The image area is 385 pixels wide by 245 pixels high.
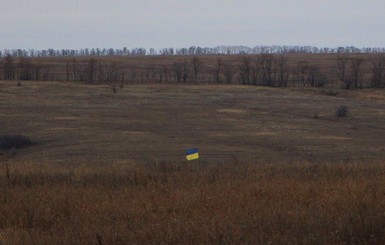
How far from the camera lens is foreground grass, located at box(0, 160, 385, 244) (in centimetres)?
707

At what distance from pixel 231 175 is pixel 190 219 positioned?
346 cm

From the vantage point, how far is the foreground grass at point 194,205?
707 cm

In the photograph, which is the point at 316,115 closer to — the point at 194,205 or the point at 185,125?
the point at 185,125

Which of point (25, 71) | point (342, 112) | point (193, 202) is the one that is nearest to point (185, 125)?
point (342, 112)

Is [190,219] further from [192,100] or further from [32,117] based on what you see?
[192,100]

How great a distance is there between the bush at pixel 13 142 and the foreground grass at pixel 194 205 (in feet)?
67.3

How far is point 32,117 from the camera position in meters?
45.4

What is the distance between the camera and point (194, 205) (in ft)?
29.7

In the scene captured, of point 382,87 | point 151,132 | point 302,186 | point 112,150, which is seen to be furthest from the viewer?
point 382,87

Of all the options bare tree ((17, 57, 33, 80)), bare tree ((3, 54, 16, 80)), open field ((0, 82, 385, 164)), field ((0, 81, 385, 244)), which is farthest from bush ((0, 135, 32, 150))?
bare tree ((3, 54, 16, 80))

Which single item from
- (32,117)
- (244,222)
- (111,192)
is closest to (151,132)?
(32,117)

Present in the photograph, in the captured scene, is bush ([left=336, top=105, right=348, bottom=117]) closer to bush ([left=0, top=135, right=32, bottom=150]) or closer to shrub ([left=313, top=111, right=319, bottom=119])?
shrub ([left=313, top=111, right=319, bottom=119])

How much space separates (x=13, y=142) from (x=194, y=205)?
82.4ft

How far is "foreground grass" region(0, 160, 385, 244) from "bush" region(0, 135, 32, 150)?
2051cm
